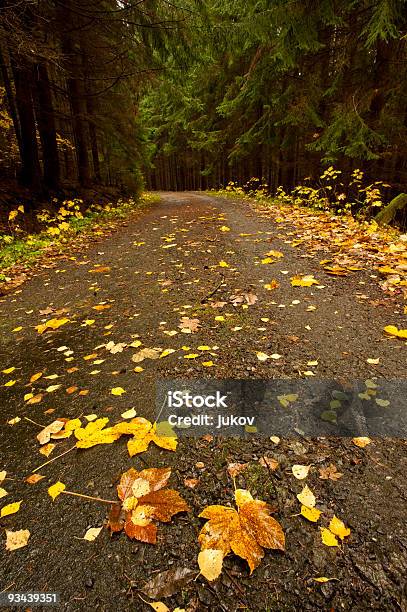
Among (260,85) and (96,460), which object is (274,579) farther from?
(260,85)

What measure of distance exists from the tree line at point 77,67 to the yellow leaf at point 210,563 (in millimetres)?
7494

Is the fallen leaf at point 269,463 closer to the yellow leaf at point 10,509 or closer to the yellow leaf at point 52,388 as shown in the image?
the yellow leaf at point 10,509

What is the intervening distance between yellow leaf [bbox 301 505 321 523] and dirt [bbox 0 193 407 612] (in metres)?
0.02

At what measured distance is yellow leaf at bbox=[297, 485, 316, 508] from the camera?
1420 mm

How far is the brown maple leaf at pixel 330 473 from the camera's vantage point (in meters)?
1.53

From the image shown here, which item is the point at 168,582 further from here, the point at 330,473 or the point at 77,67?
the point at 77,67

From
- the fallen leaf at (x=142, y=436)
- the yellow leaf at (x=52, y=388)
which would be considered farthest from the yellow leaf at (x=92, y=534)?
the yellow leaf at (x=52, y=388)

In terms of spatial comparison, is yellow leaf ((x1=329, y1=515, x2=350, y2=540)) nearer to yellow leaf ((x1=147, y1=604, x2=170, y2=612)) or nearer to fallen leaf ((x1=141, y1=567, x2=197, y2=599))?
fallen leaf ((x1=141, y1=567, x2=197, y2=599))

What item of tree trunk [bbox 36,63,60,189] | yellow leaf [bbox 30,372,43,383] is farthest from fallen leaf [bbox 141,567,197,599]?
tree trunk [bbox 36,63,60,189]

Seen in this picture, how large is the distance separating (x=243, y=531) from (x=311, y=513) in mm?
300

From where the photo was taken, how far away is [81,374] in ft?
8.13

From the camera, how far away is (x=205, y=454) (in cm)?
171

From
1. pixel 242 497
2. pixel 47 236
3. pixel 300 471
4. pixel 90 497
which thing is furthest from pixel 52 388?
pixel 47 236

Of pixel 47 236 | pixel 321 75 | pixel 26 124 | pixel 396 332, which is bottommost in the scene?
pixel 396 332
